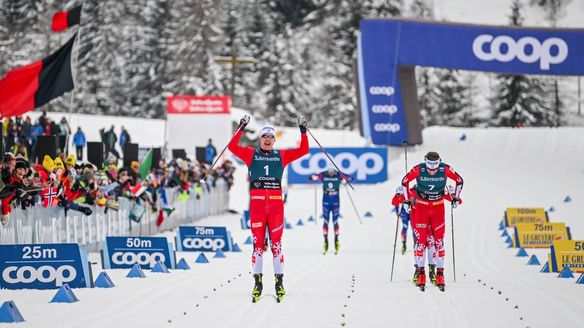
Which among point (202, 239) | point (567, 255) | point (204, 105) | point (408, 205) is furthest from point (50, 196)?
point (204, 105)

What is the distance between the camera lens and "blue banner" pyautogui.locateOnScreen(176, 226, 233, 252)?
16.7m

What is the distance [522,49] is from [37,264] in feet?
88.9

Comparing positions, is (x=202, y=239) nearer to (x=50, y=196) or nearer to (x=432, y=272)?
(x=50, y=196)

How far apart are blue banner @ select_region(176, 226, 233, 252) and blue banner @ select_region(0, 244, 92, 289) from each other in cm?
629

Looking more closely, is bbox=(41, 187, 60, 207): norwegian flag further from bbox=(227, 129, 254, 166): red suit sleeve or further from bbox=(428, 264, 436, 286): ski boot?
bbox=(428, 264, 436, 286): ski boot

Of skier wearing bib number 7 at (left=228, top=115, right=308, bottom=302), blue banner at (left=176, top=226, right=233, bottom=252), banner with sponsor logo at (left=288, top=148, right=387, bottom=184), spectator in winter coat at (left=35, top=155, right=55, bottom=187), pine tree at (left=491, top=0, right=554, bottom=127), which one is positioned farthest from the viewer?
pine tree at (left=491, top=0, right=554, bottom=127)

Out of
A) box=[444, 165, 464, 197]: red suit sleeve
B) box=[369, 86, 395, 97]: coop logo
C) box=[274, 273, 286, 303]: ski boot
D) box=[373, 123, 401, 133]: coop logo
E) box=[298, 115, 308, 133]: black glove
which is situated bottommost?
box=[274, 273, 286, 303]: ski boot

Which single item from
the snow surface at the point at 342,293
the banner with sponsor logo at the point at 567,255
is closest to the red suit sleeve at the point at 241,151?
the snow surface at the point at 342,293

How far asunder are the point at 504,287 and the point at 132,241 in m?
5.92

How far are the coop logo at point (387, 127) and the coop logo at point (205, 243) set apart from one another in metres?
20.1

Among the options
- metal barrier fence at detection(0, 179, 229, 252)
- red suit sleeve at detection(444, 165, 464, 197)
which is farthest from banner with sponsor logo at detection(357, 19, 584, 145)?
red suit sleeve at detection(444, 165, 464, 197)

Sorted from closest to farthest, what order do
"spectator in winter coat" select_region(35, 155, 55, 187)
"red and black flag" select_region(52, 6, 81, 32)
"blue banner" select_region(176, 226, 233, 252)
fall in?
"spectator in winter coat" select_region(35, 155, 55, 187)
"blue banner" select_region(176, 226, 233, 252)
"red and black flag" select_region(52, 6, 81, 32)

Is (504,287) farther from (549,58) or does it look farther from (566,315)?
(549,58)

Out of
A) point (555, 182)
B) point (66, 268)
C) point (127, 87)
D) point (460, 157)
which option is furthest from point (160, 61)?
point (66, 268)
